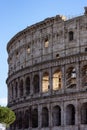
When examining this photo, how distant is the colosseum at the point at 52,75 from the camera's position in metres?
44.3

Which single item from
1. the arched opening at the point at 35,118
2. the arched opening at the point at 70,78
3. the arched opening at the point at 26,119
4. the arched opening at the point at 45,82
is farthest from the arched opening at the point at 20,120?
the arched opening at the point at 70,78

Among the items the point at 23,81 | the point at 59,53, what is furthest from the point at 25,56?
the point at 59,53

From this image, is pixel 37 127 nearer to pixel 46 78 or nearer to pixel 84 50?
pixel 46 78

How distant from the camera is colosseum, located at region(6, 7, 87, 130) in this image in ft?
145

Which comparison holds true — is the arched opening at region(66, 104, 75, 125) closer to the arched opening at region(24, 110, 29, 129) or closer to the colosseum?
the colosseum

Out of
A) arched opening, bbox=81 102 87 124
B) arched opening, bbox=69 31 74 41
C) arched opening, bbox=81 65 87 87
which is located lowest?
arched opening, bbox=81 102 87 124

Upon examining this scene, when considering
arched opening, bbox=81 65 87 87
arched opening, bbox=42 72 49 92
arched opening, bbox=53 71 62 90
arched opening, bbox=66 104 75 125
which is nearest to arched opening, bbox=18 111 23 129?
arched opening, bbox=42 72 49 92

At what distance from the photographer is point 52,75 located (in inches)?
1839

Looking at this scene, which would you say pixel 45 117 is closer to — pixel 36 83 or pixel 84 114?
pixel 36 83

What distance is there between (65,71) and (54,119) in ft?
15.5

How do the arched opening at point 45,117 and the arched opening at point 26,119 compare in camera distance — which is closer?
the arched opening at point 45,117

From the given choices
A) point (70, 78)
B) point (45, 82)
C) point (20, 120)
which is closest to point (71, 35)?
point (70, 78)

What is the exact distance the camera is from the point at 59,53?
46.5 meters

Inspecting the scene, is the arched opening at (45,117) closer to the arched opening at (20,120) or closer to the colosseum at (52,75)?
the colosseum at (52,75)
